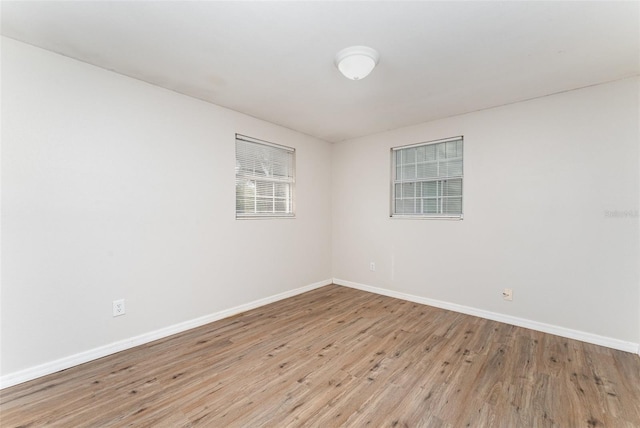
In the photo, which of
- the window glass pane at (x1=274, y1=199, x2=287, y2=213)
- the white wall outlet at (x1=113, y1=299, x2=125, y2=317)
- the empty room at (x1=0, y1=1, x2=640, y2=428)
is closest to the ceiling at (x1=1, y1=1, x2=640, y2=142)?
the empty room at (x1=0, y1=1, x2=640, y2=428)

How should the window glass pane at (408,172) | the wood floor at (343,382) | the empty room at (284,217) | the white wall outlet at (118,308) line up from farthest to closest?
the window glass pane at (408,172)
the white wall outlet at (118,308)
the empty room at (284,217)
the wood floor at (343,382)

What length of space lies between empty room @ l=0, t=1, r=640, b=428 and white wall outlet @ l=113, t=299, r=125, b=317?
89mm

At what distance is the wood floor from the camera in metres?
1.65

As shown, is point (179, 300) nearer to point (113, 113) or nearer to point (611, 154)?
point (113, 113)

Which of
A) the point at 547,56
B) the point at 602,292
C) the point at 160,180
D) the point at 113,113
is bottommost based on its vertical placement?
the point at 602,292

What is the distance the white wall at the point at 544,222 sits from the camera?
2486 millimetres

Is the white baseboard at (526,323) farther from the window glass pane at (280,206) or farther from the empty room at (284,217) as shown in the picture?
the window glass pane at (280,206)

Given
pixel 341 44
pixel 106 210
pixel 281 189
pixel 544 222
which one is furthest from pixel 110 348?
pixel 544 222

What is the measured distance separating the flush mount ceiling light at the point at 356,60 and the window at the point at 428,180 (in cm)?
186

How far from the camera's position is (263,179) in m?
3.67

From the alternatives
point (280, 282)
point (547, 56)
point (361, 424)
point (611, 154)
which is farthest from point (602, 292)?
point (280, 282)

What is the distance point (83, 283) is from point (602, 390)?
3908mm

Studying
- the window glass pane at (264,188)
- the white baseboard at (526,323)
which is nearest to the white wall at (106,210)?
the window glass pane at (264,188)

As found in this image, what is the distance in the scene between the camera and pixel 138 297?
100 inches
